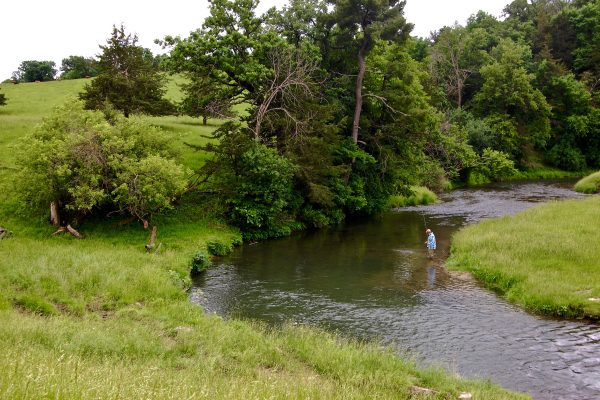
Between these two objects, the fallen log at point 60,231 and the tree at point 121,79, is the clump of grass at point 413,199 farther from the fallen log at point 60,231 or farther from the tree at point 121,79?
the fallen log at point 60,231

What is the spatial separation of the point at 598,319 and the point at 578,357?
3.28m

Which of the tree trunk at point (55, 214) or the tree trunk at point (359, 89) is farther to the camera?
the tree trunk at point (359, 89)

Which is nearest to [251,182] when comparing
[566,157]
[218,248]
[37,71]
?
[218,248]

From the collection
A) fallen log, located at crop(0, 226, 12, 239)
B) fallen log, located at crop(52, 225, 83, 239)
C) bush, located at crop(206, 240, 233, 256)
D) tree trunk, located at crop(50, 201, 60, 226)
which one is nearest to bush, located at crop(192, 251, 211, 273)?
bush, located at crop(206, 240, 233, 256)

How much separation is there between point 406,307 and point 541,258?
7.52 meters

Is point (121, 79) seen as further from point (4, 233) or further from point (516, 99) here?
point (516, 99)

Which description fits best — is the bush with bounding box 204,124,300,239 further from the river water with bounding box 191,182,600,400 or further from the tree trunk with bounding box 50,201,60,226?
the tree trunk with bounding box 50,201,60,226

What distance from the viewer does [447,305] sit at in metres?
18.2

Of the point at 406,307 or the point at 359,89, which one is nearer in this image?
the point at 406,307

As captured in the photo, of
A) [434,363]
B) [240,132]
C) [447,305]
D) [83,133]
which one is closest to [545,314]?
[447,305]

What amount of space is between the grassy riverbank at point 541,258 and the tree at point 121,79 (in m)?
26.1

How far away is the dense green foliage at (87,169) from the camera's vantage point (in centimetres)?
2411

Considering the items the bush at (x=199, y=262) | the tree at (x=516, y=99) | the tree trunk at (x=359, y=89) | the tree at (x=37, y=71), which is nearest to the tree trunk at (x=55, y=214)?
the bush at (x=199, y=262)

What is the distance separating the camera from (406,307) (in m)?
18.0
